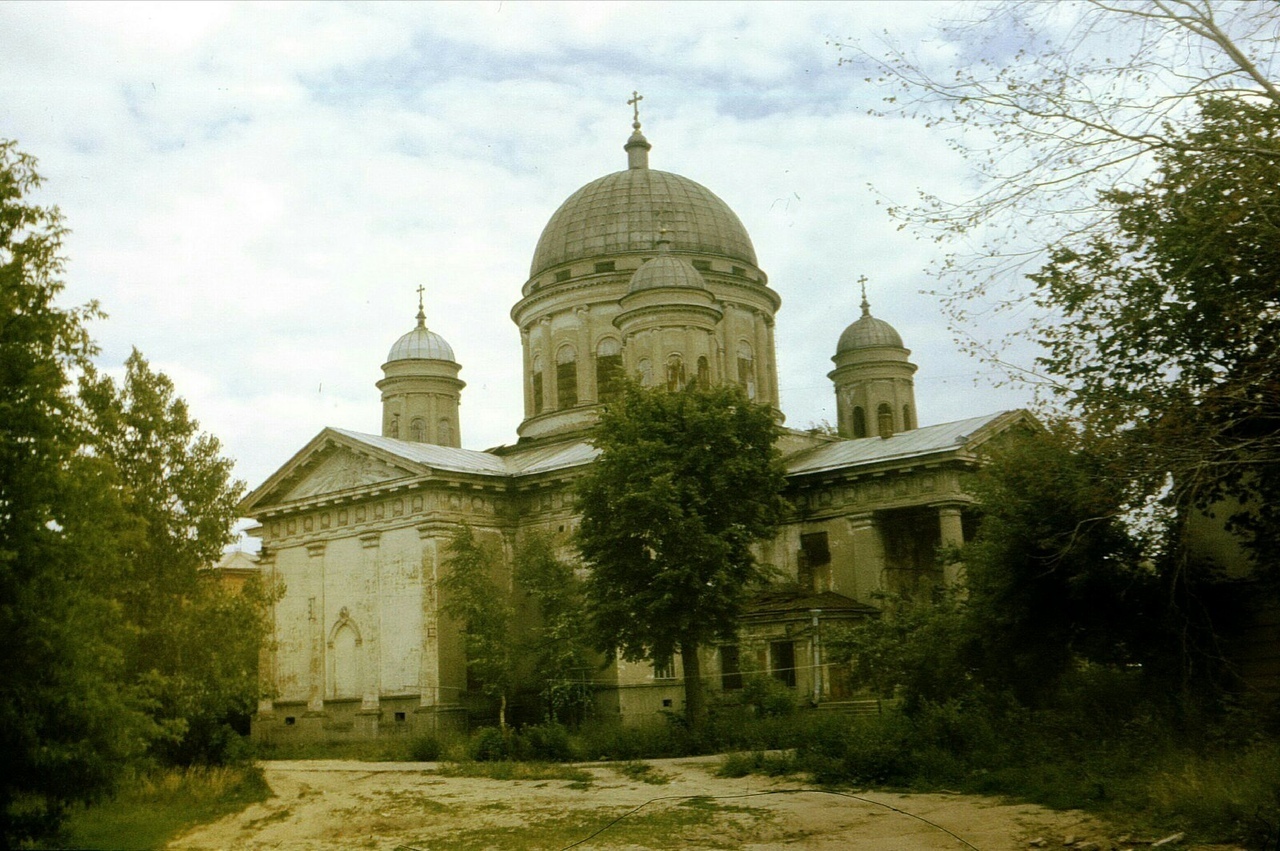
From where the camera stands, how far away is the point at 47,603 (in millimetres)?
13164

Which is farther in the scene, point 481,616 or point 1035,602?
point 481,616

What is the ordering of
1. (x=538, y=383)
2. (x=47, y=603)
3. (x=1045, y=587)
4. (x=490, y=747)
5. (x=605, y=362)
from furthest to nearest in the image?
(x=538, y=383) < (x=605, y=362) < (x=490, y=747) < (x=1045, y=587) < (x=47, y=603)

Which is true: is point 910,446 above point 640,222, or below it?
below

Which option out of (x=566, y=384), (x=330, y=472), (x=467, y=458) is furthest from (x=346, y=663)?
(x=566, y=384)

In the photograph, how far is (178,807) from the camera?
17.4 m

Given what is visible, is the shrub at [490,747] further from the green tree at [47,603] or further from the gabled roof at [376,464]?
the green tree at [47,603]

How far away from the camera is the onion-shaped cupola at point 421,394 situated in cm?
4591

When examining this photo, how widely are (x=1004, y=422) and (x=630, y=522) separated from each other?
1173cm

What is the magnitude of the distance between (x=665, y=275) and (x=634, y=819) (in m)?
23.1

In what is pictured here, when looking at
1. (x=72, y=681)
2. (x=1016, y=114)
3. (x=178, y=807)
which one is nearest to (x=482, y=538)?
(x=178, y=807)

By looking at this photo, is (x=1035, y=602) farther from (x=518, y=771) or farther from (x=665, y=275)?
(x=665, y=275)

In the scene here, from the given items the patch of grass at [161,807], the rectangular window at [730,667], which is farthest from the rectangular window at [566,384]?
the patch of grass at [161,807]

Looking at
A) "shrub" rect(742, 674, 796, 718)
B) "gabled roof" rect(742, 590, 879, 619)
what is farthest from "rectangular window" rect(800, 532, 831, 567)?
"shrub" rect(742, 674, 796, 718)

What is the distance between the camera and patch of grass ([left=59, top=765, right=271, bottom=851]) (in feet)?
46.7
